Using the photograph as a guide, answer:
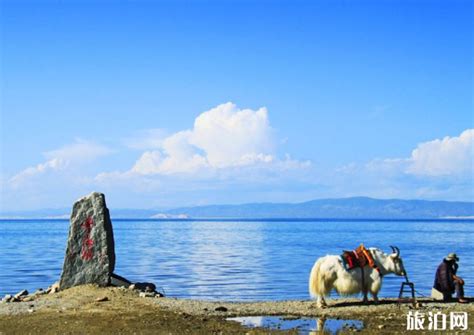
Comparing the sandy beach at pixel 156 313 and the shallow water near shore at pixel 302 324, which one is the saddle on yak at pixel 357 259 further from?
the shallow water near shore at pixel 302 324

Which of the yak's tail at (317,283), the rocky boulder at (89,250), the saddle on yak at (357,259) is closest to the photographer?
the yak's tail at (317,283)

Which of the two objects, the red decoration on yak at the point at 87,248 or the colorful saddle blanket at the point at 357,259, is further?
the red decoration on yak at the point at 87,248

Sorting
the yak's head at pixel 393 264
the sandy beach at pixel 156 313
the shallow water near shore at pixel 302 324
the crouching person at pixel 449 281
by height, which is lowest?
the shallow water near shore at pixel 302 324

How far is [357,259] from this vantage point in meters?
15.6

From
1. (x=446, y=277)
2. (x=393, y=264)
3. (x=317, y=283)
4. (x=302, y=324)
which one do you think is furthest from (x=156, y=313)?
(x=446, y=277)

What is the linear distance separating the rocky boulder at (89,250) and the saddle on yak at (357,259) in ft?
20.0

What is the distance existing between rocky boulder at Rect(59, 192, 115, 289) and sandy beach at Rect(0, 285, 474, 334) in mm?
475

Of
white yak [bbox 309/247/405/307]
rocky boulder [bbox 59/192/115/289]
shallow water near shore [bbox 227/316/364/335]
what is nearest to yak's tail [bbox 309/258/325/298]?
white yak [bbox 309/247/405/307]

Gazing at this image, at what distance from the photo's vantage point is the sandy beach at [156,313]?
41.7 ft

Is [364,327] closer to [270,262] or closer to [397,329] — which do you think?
[397,329]

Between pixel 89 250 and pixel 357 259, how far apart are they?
6.86 m

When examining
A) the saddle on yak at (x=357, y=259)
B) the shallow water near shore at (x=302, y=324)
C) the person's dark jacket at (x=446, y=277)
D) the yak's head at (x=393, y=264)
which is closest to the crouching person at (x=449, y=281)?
the person's dark jacket at (x=446, y=277)

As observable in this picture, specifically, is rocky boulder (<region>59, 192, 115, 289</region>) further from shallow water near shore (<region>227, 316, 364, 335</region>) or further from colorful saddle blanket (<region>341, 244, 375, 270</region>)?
colorful saddle blanket (<region>341, 244, 375, 270</region>)

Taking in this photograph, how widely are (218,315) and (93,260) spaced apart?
4.90 meters
